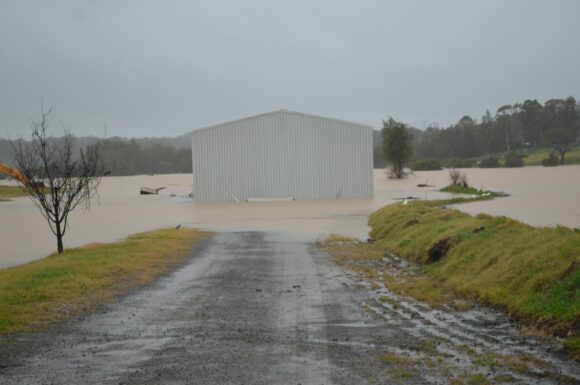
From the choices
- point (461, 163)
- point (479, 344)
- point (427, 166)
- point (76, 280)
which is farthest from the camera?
point (461, 163)

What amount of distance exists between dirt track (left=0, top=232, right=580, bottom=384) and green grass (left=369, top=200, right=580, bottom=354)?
17.2 inches

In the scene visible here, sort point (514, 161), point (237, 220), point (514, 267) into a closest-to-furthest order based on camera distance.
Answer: point (514, 267), point (237, 220), point (514, 161)

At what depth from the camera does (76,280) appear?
11625 millimetres

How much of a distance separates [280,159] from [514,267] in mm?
33634

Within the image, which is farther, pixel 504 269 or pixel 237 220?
pixel 237 220

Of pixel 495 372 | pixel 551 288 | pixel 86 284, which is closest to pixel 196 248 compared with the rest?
pixel 86 284

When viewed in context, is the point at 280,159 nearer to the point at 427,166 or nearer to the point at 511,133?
the point at 427,166

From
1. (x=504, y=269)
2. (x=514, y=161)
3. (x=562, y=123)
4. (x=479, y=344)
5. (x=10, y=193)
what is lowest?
(x=479, y=344)

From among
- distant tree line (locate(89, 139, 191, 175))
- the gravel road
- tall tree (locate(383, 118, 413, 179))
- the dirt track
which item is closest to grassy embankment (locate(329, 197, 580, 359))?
the dirt track

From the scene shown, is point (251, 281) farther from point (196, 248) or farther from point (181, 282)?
point (196, 248)

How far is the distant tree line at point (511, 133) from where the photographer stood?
4171 inches

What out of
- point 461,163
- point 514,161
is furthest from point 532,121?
point 514,161

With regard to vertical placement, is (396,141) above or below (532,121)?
below

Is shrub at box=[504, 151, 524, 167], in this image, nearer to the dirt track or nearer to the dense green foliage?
the dense green foliage
